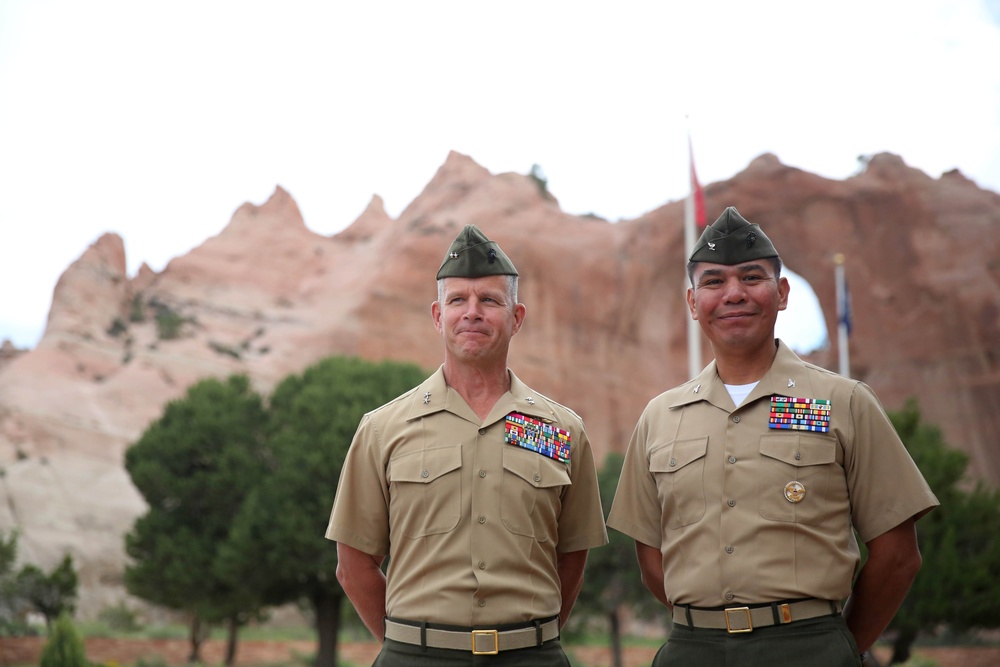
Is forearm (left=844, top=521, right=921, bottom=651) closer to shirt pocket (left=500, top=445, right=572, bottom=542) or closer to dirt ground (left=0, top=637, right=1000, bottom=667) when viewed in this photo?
shirt pocket (left=500, top=445, right=572, bottom=542)

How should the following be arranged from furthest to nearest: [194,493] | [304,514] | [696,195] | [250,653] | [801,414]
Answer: [250,653] → [194,493] → [304,514] → [696,195] → [801,414]

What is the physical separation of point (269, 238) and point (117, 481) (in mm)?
12210

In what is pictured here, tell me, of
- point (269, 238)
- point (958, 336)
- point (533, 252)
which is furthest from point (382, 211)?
point (958, 336)

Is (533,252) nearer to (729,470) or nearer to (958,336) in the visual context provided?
(958,336)

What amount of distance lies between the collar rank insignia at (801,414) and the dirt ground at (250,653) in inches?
842

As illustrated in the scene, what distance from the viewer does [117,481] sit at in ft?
105

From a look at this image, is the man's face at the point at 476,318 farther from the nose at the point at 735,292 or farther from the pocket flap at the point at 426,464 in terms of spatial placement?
the nose at the point at 735,292

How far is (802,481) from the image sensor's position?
132 inches

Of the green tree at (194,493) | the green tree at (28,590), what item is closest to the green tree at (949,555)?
the green tree at (194,493)

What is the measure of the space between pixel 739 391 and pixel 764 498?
0.47 metres

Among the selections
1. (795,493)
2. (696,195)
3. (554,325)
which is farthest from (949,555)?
(554,325)

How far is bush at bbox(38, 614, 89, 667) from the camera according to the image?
53.8 feet

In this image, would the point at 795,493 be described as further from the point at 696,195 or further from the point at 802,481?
the point at 696,195

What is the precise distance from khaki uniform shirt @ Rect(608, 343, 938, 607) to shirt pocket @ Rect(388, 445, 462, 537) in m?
0.78
